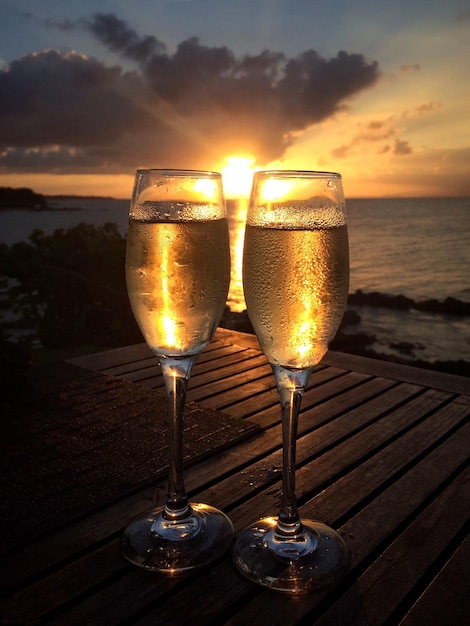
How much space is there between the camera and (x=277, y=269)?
4.05 feet

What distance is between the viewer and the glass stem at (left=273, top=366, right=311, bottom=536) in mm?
1349

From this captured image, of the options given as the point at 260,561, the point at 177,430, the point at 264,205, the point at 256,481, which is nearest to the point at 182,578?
the point at 260,561

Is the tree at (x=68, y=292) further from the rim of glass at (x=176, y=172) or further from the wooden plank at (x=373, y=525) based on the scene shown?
the rim of glass at (x=176, y=172)

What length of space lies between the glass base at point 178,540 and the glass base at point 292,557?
0.06 m

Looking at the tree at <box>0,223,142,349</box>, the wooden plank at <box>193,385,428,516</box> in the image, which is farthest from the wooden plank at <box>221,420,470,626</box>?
the tree at <box>0,223,142,349</box>

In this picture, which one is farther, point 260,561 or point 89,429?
point 89,429

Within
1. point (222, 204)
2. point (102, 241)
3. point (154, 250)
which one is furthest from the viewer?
point (102, 241)

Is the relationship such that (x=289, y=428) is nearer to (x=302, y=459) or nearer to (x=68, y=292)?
(x=302, y=459)

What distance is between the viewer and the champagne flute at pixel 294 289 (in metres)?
1.24

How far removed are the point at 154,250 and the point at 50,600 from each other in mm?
785

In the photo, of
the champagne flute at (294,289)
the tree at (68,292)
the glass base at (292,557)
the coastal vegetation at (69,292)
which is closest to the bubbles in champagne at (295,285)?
the champagne flute at (294,289)

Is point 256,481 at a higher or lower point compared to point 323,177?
lower

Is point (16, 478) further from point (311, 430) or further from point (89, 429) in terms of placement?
point (311, 430)

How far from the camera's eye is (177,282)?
1312 mm
